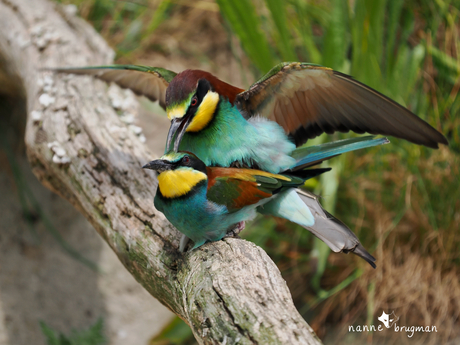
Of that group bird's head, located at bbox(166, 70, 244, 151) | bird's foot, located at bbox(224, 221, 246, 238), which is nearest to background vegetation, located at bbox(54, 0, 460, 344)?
bird's foot, located at bbox(224, 221, 246, 238)

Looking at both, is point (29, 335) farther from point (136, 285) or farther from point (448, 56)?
point (448, 56)

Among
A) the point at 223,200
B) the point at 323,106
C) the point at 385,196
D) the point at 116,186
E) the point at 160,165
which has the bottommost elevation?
the point at 385,196

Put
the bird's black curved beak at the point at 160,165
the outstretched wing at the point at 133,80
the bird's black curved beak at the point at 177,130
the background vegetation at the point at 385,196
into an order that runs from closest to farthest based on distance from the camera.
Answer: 1. the bird's black curved beak at the point at 160,165
2. the bird's black curved beak at the point at 177,130
3. the outstretched wing at the point at 133,80
4. the background vegetation at the point at 385,196

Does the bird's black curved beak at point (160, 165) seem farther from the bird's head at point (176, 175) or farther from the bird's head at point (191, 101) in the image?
the bird's head at point (191, 101)

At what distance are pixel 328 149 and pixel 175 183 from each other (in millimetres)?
626

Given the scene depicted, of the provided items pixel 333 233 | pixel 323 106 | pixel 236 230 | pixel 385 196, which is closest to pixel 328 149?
pixel 323 106

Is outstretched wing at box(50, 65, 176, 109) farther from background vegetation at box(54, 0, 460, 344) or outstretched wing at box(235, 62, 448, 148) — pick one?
background vegetation at box(54, 0, 460, 344)

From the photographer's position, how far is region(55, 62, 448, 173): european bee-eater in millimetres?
1636

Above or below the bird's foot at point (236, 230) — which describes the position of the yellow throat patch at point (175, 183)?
above

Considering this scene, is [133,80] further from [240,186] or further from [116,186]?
[240,186]

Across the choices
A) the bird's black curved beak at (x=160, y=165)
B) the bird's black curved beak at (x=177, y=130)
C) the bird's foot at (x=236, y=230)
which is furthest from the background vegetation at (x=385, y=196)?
the bird's black curved beak at (x=160, y=165)

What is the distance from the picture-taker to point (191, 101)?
163 centimetres

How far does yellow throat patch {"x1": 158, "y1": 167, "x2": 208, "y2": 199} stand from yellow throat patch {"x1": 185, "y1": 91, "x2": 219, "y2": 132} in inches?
10.6

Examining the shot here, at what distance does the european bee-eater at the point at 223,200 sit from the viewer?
1.46m
